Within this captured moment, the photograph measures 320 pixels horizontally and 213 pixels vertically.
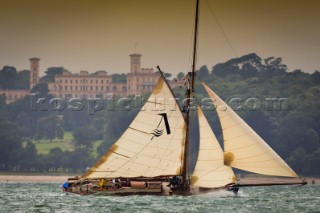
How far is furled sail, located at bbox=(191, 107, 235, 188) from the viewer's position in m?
77.2

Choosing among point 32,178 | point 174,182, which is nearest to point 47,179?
point 32,178

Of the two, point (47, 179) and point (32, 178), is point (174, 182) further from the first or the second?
point (32, 178)

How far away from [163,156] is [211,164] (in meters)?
3.56

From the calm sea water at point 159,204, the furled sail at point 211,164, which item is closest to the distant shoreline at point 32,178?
the calm sea water at point 159,204

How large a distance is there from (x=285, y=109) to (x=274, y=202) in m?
118

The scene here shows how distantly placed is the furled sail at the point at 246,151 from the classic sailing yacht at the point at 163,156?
0.29 feet

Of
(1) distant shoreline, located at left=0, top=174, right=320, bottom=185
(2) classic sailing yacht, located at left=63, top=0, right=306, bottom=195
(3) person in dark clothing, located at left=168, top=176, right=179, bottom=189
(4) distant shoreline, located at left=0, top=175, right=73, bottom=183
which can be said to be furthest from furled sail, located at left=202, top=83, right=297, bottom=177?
(4) distant shoreline, located at left=0, top=175, right=73, bottom=183

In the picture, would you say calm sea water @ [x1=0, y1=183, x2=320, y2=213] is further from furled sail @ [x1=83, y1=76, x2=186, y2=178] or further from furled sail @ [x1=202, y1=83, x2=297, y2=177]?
furled sail @ [x1=202, y1=83, x2=297, y2=177]

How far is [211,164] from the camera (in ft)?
254

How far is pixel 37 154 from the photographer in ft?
650

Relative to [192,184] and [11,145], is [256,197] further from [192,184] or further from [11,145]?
[11,145]

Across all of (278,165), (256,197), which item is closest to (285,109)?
(256,197)

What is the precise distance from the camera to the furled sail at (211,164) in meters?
77.2

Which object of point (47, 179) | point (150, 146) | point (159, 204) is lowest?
point (159, 204)
